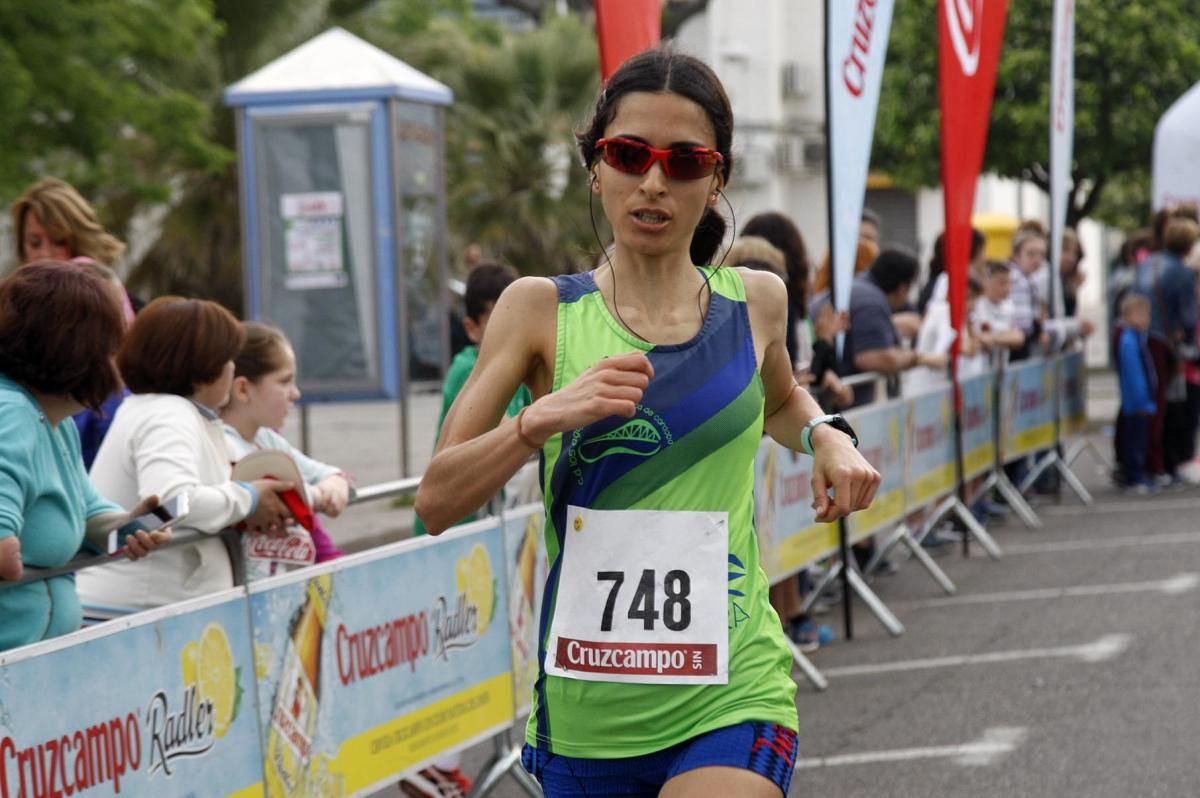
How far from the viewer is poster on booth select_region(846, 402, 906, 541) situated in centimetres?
991

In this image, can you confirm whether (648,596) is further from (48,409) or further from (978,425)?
(978,425)

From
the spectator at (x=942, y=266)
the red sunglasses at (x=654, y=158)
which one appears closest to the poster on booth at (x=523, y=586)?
the red sunglasses at (x=654, y=158)

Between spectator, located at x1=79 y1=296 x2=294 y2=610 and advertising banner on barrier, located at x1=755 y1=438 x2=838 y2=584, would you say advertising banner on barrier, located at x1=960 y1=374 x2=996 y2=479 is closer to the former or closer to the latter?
advertising banner on barrier, located at x1=755 y1=438 x2=838 y2=584

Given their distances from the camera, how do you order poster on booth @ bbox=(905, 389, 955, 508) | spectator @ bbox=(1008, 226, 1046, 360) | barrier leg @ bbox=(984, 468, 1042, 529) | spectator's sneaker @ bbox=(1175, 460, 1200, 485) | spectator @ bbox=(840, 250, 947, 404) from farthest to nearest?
spectator's sneaker @ bbox=(1175, 460, 1200, 485)
spectator @ bbox=(1008, 226, 1046, 360)
barrier leg @ bbox=(984, 468, 1042, 529)
poster on booth @ bbox=(905, 389, 955, 508)
spectator @ bbox=(840, 250, 947, 404)

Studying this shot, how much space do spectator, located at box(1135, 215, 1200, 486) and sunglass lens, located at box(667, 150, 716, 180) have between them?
39.9ft

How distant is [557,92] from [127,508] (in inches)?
1017

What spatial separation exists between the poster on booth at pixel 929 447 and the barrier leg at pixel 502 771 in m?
5.02

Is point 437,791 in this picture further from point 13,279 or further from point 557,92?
point 557,92

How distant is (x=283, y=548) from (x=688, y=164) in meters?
2.46

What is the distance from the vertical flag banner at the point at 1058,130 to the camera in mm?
14070

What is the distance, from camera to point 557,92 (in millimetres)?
30406

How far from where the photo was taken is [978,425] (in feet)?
42.0

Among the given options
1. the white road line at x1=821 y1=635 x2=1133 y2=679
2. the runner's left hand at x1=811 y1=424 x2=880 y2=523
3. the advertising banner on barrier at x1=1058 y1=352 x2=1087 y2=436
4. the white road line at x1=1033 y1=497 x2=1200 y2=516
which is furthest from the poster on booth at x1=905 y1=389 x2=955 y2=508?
the runner's left hand at x1=811 y1=424 x2=880 y2=523

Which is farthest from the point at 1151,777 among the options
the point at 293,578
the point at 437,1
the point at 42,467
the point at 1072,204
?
the point at 437,1
